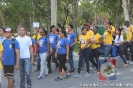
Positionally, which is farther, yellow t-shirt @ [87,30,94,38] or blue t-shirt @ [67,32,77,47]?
blue t-shirt @ [67,32,77,47]

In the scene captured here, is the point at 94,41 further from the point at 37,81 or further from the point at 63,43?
the point at 37,81

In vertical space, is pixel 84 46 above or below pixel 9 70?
above

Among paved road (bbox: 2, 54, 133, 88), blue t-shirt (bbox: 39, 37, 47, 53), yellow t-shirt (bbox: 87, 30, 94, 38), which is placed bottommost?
paved road (bbox: 2, 54, 133, 88)

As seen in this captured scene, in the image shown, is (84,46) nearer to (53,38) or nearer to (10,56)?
(53,38)

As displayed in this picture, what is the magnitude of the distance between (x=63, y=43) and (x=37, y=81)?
5.03 ft

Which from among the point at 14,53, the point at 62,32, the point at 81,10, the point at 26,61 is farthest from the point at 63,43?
the point at 81,10

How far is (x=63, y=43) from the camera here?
29.8 ft

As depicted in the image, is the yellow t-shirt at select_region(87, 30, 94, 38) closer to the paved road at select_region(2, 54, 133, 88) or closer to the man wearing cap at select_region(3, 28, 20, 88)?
the paved road at select_region(2, 54, 133, 88)

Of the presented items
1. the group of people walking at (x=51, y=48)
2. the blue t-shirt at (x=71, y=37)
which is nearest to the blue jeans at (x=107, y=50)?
the group of people walking at (x=51, y=48)

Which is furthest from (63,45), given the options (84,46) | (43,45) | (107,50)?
(107,50)

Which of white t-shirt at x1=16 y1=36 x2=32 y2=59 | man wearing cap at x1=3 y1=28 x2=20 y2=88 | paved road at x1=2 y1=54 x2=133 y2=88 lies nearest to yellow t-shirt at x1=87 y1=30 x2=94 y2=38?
paved road at x1=2 y1=54 x2=133 y2=88

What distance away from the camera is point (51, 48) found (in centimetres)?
1051

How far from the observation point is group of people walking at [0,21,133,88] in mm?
7074

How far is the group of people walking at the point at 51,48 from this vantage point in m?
7.07
